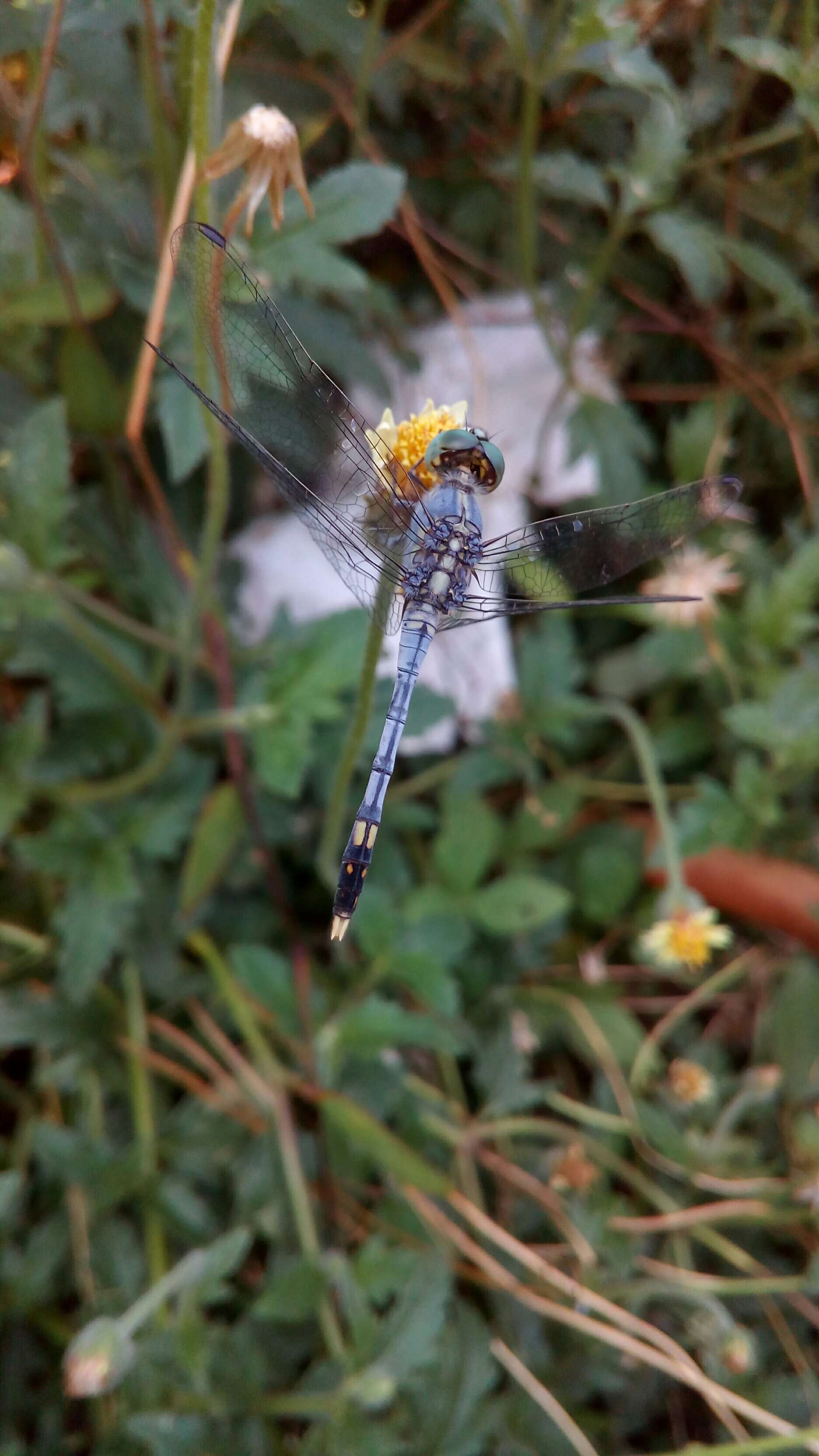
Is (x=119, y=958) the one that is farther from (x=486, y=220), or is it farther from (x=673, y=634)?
(x=486, y=220)

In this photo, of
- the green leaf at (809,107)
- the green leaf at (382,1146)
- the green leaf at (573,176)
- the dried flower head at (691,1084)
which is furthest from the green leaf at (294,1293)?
the green leaf at (809,107)

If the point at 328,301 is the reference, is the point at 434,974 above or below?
below

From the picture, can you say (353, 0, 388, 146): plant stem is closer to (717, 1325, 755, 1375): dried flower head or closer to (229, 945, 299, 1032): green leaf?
(229, 945, 299, 1032): green leaf

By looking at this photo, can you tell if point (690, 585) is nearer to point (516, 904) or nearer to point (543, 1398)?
point (516, 904)

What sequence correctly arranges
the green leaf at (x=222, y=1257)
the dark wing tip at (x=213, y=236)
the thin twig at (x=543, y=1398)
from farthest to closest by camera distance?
the thin twig at (x=543, y=1398)
the green leaf at (x=222, y=1257)
the dark wing tip at (x=213, y=236)

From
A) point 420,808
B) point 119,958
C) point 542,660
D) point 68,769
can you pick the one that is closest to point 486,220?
point 542,660

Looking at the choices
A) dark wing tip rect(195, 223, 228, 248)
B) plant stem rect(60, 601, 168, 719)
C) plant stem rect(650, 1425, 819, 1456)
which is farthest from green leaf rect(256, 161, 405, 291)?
plant stem rect(650, 1425, 819, 1456)

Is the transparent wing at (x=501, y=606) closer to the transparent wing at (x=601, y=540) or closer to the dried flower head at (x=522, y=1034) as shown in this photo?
the transparent wing at (x=601, y=540)
